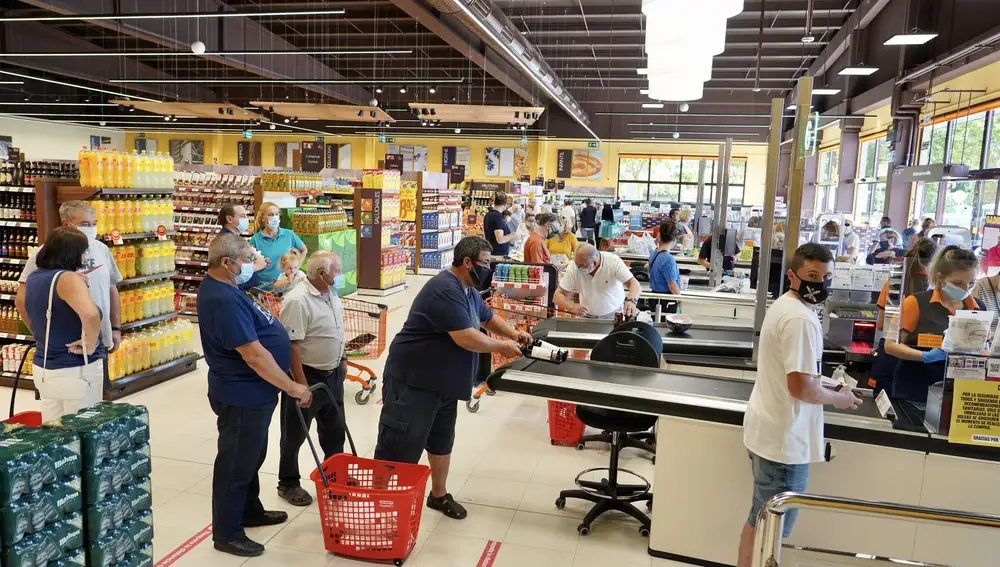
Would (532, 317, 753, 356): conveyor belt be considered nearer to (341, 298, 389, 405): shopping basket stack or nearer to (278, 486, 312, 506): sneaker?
(341, 298, 389, 405): shopping basket stack

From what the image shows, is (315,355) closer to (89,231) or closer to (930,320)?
(89,231)

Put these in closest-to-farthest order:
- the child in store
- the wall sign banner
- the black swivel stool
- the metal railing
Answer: the metal railing < the black swivel stool < the child in store < the wall sign banner

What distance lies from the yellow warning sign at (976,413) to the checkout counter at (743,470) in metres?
0.08

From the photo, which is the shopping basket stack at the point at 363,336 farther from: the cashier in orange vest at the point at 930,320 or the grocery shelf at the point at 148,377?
the cashier in orange vest at the point at 930,320

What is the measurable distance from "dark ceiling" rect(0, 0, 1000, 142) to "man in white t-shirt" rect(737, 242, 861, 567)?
5813mm

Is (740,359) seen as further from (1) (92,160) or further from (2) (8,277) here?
(2) (8,277)

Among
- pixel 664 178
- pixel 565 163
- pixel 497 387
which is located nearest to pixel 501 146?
pixel 565 163

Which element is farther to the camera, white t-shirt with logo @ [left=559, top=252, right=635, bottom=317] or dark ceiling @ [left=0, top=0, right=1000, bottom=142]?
dark ceiling @ [left=0, top=0, right=1000, bottom=142]

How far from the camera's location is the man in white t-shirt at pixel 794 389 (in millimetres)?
3000

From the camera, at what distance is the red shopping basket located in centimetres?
376

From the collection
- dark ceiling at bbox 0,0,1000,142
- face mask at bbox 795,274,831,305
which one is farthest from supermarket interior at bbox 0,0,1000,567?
dark ceiling at bbox 0,0,1000,142

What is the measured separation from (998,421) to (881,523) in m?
0.77

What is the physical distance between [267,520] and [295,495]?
305mm

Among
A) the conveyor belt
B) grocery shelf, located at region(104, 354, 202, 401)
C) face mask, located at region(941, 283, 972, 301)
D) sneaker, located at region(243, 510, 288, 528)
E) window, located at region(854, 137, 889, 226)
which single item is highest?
window, located at region(854, 137, 889, 226)
